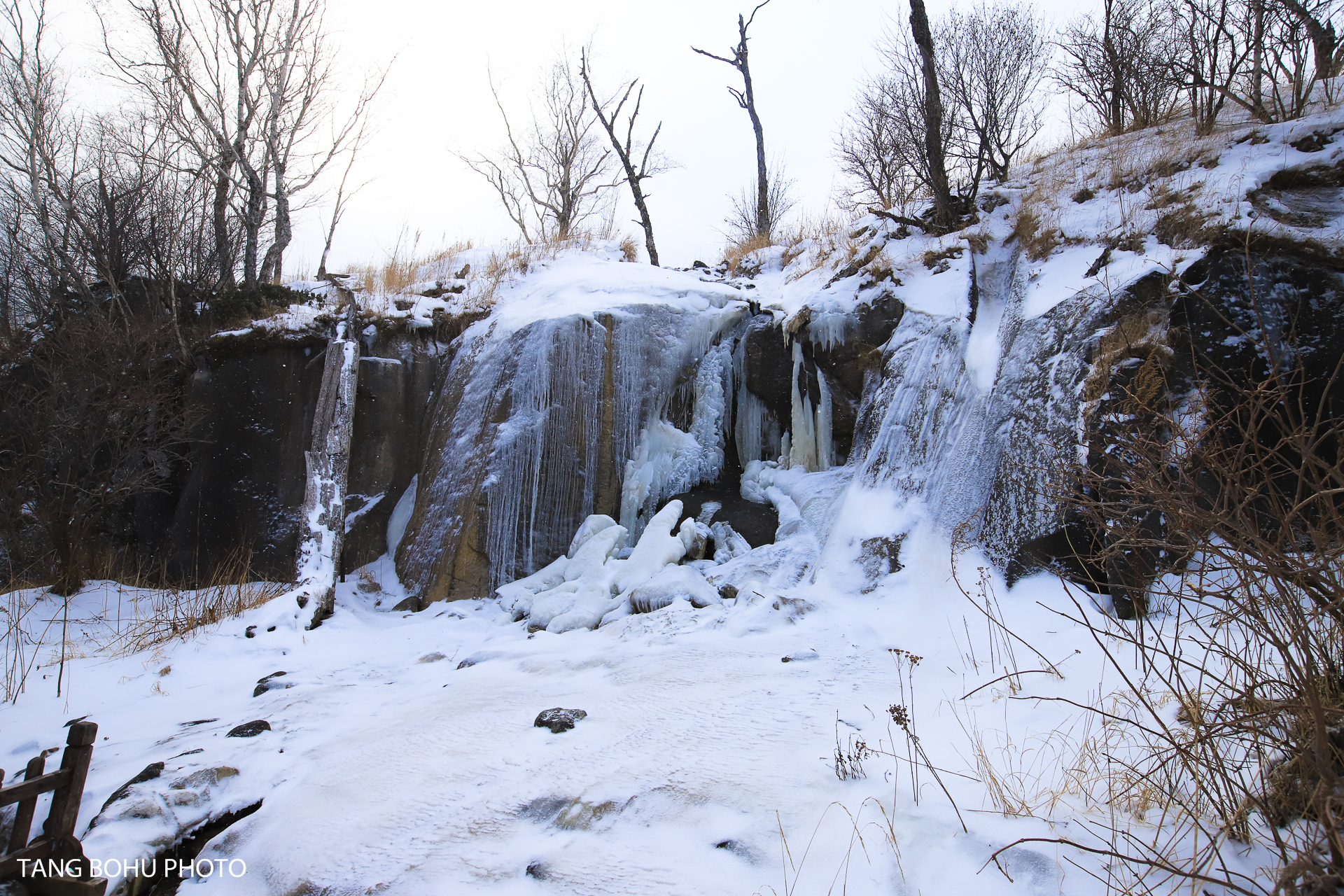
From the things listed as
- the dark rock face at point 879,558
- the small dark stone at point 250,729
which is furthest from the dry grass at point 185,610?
the dark rock face at point 879,558

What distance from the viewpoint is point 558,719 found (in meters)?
3.12

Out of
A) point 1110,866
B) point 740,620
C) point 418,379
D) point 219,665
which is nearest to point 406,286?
point 418,379

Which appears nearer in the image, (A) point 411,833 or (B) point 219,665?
(A) point 411,833

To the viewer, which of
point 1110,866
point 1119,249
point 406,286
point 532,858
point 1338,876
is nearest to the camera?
point 1338,876

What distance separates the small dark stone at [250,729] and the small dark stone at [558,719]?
1.36m

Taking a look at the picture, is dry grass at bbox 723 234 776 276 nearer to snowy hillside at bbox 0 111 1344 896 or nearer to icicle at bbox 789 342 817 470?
snowy hillside at bbox 0 111 1344 896

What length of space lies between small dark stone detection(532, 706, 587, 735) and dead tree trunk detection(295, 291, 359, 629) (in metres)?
3.33

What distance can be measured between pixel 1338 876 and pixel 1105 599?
3113 mm

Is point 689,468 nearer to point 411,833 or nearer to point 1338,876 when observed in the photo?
point 411,833

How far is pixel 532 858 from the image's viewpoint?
214 cm

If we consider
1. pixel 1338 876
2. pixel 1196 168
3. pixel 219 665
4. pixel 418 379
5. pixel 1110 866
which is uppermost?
pixel 1196 168

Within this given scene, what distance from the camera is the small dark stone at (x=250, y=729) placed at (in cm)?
321

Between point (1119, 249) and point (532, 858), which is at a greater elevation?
point (1119, 249)

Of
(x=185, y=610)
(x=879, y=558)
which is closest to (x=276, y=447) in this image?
(x=185, y=610)
